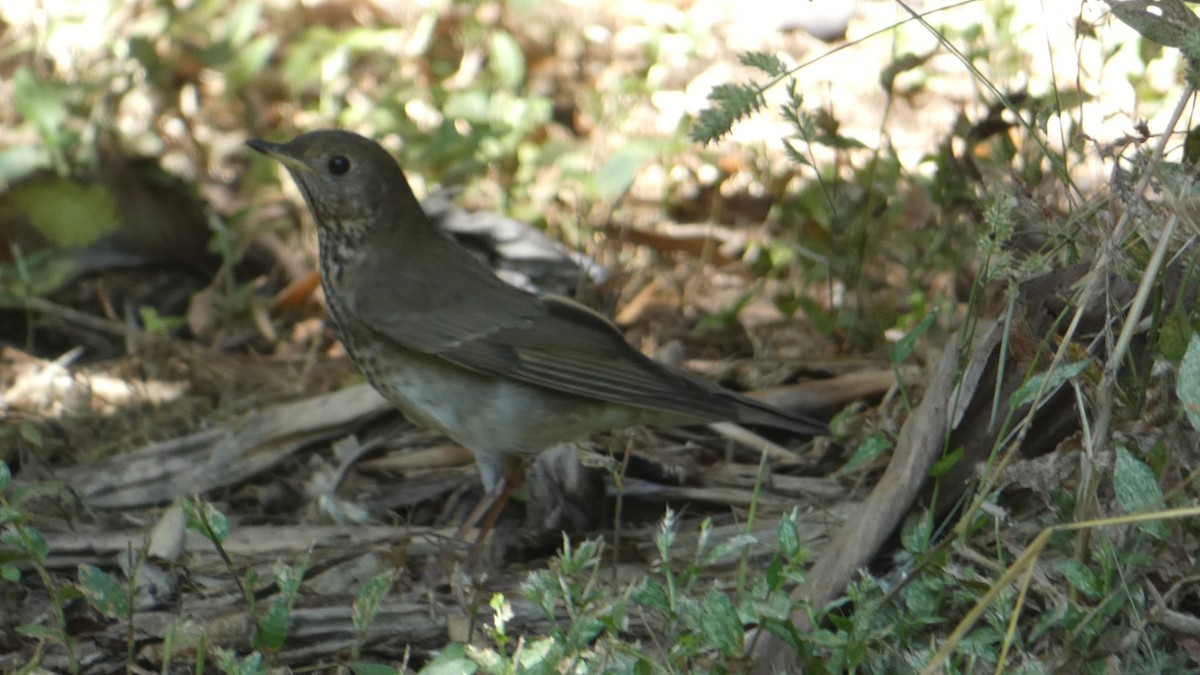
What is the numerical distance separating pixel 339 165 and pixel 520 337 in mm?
833

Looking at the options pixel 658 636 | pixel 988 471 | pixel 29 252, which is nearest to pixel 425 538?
pixel 658 636

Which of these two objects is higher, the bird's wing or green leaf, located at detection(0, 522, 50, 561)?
the bird's wing

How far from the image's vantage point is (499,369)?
4516mm

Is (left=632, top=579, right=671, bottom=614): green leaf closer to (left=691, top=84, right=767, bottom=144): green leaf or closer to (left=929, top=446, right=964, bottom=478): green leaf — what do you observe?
(left=929, top=446, right=964, bottom=478): green leaf

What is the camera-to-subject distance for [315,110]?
23.6 ft

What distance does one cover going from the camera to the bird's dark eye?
16.0ft

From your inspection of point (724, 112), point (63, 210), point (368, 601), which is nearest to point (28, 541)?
point (368, 601)

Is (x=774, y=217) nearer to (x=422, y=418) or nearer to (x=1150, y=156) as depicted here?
(x=422, y=418)

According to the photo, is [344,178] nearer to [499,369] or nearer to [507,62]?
[499,369]

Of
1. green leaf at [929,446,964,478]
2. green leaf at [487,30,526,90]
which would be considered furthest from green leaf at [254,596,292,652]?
green leaf at [487,30,526,90]

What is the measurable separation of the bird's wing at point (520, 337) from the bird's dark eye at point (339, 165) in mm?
350

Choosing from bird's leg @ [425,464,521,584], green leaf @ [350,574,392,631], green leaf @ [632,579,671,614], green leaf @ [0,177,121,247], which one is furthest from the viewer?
green leaf @ [0,177,121,247]

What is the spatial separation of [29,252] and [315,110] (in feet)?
5.21

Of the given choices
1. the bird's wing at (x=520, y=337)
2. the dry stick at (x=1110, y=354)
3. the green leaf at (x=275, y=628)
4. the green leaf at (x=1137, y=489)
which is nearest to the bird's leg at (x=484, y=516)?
the bird's wing at (x=520, y=337)
